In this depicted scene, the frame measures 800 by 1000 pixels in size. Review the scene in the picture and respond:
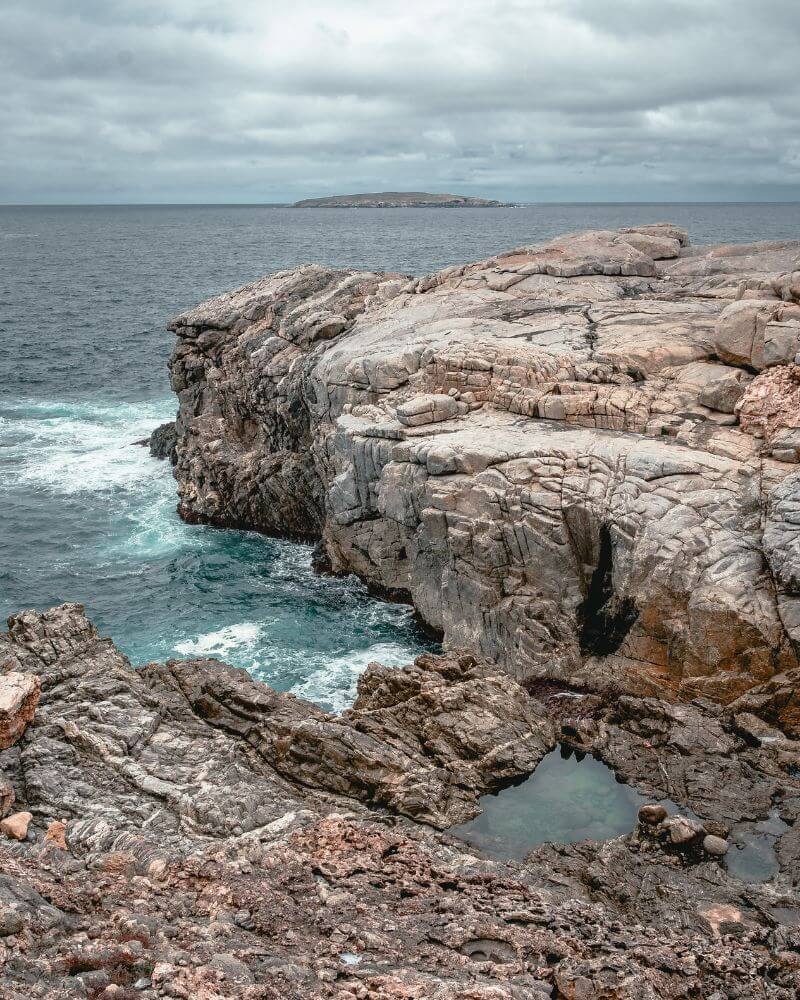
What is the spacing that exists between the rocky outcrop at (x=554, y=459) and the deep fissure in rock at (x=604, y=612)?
0.08m

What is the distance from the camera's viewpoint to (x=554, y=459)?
1202 inches

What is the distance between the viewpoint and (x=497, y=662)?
1236 inches

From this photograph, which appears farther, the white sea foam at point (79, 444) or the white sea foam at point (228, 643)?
the white sea foam at point (79, 444)

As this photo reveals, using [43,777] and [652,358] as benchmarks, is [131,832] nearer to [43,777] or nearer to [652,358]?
[43,777]

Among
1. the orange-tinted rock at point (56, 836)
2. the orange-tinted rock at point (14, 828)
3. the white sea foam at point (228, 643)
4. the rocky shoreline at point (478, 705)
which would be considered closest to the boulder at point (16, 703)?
the rocky shoreline at point (478, 705)

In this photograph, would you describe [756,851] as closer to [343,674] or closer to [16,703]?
[343,674]

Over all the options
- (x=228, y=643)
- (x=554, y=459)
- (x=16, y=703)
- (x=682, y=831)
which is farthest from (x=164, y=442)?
(x=682, y=831)

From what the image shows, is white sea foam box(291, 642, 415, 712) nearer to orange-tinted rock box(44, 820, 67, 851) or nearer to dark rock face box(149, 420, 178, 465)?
orange-tinted rock box(44, 820, 67, 851)

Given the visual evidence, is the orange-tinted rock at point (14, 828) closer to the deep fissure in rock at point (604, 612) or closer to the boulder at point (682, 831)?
the boulder at point (682, 831)

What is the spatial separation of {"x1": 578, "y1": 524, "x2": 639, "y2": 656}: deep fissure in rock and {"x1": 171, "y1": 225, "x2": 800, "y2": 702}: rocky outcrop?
0.25 feet

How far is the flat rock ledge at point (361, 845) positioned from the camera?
13727mm

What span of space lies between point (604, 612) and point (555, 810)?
8.39 meters

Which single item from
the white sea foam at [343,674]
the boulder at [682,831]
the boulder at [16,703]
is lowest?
the white sea foam at [343,674]

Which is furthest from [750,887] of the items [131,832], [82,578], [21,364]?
[21,364]
